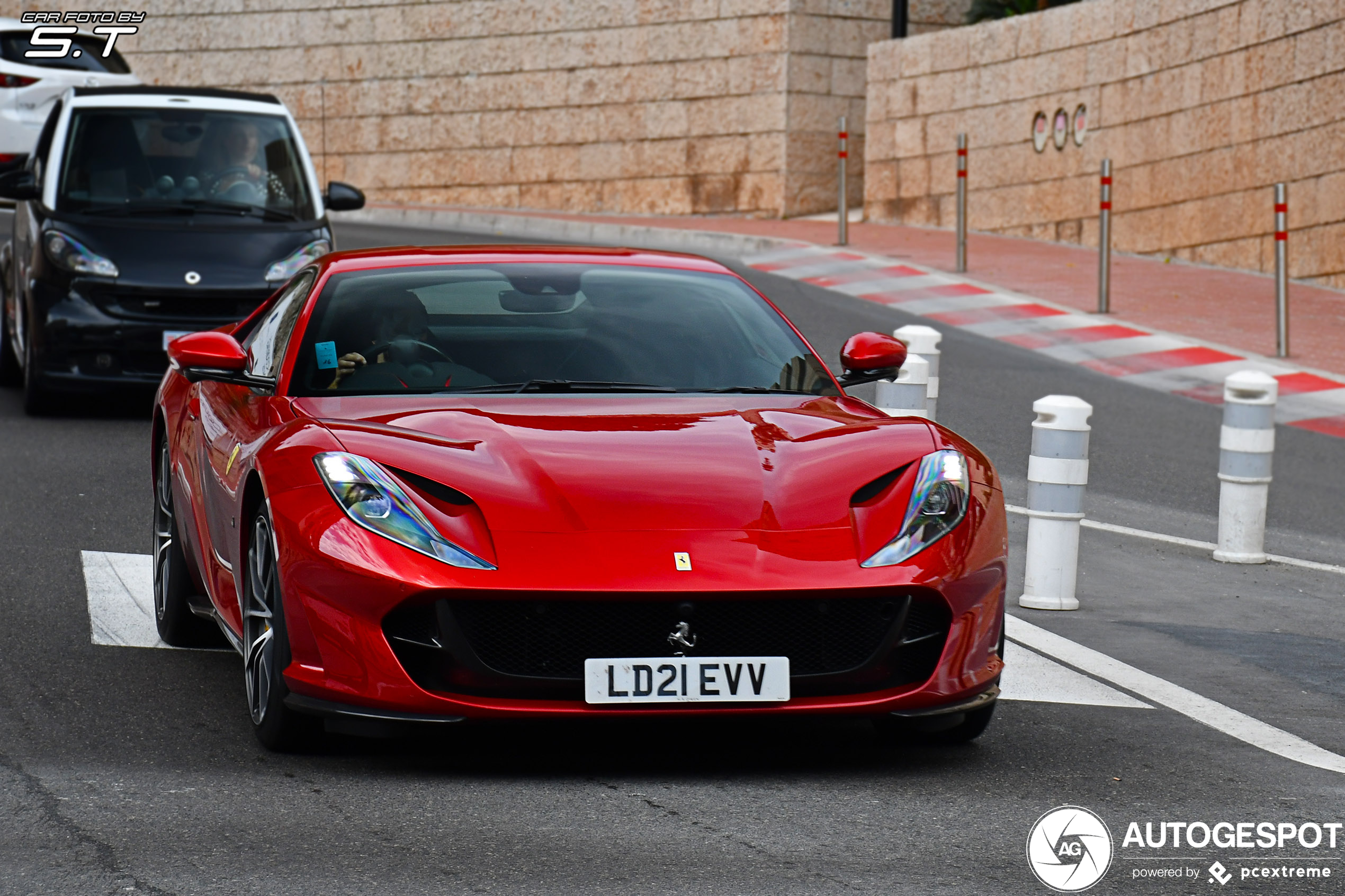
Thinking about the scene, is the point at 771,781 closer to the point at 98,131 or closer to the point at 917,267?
the point at 98,131

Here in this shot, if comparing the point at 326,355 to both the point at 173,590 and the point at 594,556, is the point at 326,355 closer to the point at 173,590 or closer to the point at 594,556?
the point at 173,590

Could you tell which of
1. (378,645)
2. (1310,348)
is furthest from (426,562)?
(1310,348)

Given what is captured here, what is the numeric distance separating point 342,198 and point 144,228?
4.99ft

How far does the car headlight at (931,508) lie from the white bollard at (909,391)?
3898 mm

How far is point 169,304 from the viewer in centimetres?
1105

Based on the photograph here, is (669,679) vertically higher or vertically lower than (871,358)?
lower

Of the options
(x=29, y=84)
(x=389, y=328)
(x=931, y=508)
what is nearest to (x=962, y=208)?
(x=29, y=84)

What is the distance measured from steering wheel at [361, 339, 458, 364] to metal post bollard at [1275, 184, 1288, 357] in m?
9.92

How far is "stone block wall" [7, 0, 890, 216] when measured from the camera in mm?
26594

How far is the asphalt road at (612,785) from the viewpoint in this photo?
13.0 ft

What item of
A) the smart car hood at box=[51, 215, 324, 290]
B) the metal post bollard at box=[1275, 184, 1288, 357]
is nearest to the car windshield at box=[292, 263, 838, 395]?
the smart car hood at box=[51, 215, 324, 290]

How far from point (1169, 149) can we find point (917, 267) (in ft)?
10.4

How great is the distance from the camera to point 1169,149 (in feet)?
68.2

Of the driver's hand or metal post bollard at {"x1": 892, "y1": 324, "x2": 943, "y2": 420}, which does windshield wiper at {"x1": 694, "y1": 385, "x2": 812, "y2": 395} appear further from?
metal post bollard at {"x1": 892, "y1": 324, "x2": 943, "y2": 420}
